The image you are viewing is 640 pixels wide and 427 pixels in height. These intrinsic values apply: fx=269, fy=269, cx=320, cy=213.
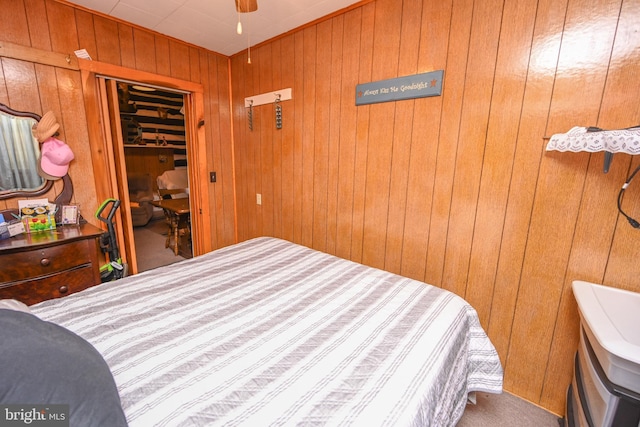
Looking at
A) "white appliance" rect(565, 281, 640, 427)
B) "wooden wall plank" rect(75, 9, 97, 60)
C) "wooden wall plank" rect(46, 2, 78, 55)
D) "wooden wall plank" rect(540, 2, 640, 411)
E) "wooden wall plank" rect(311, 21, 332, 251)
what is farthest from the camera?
"wooden wall plank" rect(311, 21, 332, 251)

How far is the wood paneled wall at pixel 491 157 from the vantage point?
1257mm

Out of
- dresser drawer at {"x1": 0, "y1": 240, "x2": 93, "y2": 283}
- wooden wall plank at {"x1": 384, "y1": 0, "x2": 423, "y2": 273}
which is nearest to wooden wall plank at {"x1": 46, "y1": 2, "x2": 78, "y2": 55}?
dresser drawer at {"x1": 0, "y1": 240, "x2": 93, "y2": 283}

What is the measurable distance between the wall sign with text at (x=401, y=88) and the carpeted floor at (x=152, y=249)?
10.3ft

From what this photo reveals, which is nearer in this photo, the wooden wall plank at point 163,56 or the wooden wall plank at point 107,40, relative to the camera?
the wooden wall plank at point 107,40

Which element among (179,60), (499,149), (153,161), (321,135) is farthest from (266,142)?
(153,161)

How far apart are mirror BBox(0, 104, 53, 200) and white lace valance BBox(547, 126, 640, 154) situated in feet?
10.5

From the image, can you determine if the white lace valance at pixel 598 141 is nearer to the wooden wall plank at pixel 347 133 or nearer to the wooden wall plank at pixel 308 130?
the wooden wall plank at pixel 347 133

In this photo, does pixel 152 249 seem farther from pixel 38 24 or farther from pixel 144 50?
pixel 38 24

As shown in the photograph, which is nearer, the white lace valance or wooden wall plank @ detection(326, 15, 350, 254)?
the white lace valance

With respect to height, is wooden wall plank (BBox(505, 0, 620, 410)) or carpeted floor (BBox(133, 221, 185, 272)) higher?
wooden wall plank (BBox(505, 0, 620, 410))

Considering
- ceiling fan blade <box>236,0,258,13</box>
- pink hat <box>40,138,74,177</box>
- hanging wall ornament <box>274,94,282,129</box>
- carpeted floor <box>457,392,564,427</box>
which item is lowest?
carpeted floor <box>457,392,564,427</box>

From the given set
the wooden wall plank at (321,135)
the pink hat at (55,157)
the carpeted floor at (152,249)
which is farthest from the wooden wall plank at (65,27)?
the carpeted floor at (152,249)

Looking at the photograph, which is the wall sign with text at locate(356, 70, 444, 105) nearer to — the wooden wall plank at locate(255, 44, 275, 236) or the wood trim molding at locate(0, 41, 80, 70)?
the wooden wall plank at locate(255, 44, 275, 236)

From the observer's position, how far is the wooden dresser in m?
1.60
